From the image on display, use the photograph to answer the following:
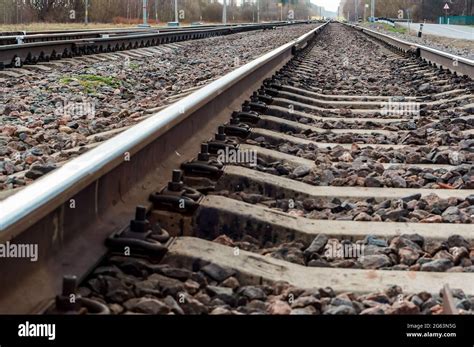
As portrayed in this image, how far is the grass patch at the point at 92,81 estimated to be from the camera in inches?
324

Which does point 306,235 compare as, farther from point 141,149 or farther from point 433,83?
point 433,83

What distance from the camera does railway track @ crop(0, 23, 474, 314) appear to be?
211 centimetres

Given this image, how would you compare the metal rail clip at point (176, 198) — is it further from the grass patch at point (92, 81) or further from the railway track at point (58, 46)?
the railway track at point (58, 46)

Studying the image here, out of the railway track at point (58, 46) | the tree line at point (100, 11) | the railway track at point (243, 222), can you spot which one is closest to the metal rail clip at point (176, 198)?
the railway track at point (243, 222)

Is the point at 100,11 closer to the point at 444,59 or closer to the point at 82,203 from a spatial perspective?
the point at 444,59

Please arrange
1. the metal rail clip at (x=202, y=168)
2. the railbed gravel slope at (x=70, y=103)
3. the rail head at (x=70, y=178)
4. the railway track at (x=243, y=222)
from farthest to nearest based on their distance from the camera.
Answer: the railbed gravel slope at (x=70, y=103)
the metal rail clip at (x=202, y=168)
the railway track at (x=243, y=222)
the rail head at (x=70, y=178)

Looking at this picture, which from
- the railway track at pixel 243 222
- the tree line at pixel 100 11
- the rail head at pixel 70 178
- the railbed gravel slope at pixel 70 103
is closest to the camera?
the rail head at pixel 70 178

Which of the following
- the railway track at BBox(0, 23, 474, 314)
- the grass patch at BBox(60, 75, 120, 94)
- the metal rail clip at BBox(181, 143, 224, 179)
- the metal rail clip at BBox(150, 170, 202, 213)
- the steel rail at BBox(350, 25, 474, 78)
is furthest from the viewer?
the steel rail at BBox(350, 25, 474, 78)

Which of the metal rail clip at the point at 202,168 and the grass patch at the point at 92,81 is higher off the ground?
the grass patch at the point at 92,81

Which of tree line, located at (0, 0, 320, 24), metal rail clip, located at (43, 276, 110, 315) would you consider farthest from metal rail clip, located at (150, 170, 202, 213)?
tree line, located at (0, 0, 320, 24)

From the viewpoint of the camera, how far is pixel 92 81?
8.71 meters

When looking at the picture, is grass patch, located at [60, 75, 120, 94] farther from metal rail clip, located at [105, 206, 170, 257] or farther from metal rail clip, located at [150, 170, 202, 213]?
metal rail clip, located at [105, 206, 170, 257]
